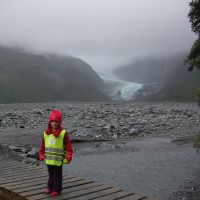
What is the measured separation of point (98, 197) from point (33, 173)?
14.9 feet

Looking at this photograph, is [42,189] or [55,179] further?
[42,189]

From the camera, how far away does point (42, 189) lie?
13797 mm

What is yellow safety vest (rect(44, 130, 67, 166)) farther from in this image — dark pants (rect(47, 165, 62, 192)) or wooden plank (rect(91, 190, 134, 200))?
wooden plank (rect(91, 190, 134, 200))

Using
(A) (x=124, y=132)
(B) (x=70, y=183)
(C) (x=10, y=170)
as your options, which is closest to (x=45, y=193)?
(B) (x=70, y=183)

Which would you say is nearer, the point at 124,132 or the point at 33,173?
the point at 33,173

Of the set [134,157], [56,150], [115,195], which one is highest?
[56,150]

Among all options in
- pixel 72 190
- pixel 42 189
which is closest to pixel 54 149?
pixel 42 189

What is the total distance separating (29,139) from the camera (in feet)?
138

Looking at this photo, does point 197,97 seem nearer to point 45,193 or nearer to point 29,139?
point 45,193

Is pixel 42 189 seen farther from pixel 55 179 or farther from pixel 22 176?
pixel 22 176

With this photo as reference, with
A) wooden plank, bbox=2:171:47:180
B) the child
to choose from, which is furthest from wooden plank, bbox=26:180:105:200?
wooden plank, bbox=2:171:47:180

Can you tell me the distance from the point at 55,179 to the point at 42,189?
68cm

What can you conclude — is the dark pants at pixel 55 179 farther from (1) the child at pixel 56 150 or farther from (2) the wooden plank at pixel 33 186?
(2) the wooden plank at pixel 33 186

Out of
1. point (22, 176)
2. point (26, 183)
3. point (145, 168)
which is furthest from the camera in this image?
point (145, 168)
